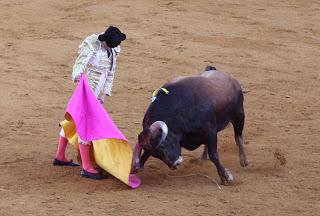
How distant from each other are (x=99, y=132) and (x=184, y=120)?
2.78 ft

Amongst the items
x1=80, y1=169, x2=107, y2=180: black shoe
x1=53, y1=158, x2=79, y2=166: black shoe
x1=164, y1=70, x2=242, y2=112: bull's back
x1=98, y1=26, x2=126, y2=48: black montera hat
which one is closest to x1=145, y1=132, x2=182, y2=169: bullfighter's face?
x1=164, y1=70, x2=242, y2=112: bull's back

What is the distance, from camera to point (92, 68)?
8.13 meters

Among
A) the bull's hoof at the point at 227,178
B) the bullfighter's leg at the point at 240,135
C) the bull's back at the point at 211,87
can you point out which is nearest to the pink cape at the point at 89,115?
the bull's back at the point at 211,87

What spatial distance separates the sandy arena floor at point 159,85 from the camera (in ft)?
25.0

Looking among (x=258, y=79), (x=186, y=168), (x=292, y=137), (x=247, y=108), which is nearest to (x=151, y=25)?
(x=258, y=79)

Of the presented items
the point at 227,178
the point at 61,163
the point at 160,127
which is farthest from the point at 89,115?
the point at 227,178

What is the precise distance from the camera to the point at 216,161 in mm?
7961

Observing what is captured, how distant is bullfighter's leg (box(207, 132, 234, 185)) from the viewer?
7.89m

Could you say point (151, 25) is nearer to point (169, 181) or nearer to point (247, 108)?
point (247, 108)

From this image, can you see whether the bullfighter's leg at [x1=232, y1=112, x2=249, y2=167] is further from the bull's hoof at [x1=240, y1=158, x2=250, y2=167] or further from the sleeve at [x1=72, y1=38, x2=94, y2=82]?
the sleeve at [x1=72, y1=38, x2=94, y2=82]

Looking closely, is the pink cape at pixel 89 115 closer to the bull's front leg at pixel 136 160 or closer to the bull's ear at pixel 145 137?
the bull's front leg at pixel 136 160

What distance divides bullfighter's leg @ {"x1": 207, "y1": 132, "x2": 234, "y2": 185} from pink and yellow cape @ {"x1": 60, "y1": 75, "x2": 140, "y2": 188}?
75 cm

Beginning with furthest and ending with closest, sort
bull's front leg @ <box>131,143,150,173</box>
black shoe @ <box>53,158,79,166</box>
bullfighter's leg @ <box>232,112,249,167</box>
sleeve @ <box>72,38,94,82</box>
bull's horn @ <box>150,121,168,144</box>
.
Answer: bullfighter's leg @ <box>232,112,249,167</box> < black shoe @ <box>53,158,79,166</box> < sleeve @ <box>72,38,94,82</box> < bull's front leg @ <box>131,143,150,173</box> < bull's horn @ <box>150,121,168,144</box>

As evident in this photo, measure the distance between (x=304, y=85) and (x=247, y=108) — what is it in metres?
1.45
